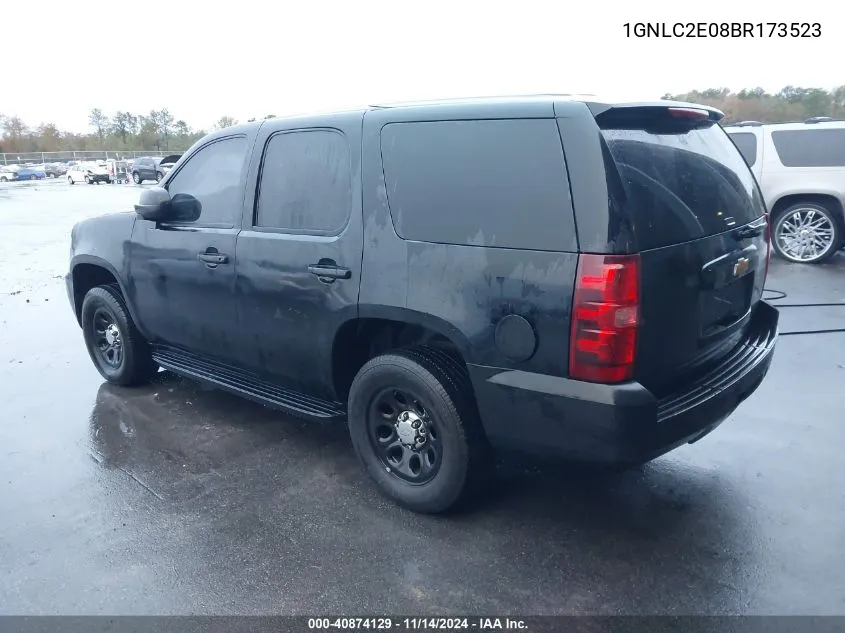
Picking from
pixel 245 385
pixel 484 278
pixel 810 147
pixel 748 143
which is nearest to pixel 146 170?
pixel 748 143

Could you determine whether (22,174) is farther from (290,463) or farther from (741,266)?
(741,266)

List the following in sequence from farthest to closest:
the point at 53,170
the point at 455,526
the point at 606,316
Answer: the point at 53,170 < the point at 455,526 < the point at 606,316

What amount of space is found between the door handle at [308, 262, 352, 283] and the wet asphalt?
118 centimetres

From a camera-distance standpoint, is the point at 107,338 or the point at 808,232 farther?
the point at 808,232

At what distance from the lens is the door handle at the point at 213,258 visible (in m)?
4.17

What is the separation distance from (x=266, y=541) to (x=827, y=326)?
5.65 m

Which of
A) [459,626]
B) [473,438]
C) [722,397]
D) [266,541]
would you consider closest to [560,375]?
[473,438]

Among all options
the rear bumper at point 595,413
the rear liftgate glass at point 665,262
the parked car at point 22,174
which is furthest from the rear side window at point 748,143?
the parked car at point 22,174

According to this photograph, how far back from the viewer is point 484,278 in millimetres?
2990

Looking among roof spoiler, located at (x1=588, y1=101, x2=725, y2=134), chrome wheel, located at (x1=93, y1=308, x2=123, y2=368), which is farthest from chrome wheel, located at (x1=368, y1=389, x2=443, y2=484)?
chrome wheel, located at (x1=93, y1=308, x2=123, y2=368)

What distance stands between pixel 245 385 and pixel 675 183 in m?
2.81

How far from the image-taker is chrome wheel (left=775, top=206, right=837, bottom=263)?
31.1ft

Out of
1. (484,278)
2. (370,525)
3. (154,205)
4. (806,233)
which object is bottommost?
(370,525)

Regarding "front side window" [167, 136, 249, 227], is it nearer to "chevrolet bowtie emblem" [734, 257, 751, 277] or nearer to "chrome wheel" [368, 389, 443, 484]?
"chrome wheel" [368, 389, 443, 484]
